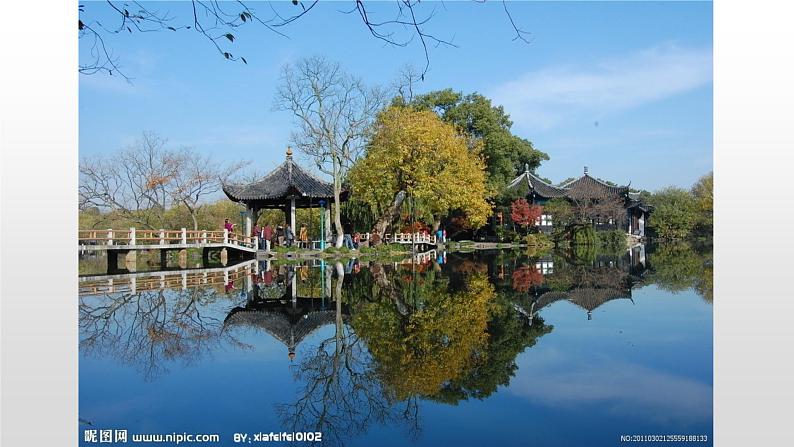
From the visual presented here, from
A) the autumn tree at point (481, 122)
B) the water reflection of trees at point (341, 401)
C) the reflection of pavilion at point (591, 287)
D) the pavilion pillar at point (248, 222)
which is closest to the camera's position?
the water reflection of trees at point (341, 401)

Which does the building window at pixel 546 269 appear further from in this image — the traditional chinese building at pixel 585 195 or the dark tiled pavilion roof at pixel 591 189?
the dark tiled pavilion roof at pixel 591 189

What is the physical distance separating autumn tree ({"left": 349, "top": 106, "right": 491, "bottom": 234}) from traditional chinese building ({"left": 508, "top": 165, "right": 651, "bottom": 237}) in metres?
8.22

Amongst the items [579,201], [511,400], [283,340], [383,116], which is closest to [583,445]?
[511,400]

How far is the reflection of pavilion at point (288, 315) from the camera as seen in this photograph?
5.84 m

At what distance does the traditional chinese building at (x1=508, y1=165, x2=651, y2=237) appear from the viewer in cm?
2969

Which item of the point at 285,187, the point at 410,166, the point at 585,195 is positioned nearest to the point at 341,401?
the point at 285,187

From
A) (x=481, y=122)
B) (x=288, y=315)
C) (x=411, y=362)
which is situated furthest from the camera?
(x=481, y=122)

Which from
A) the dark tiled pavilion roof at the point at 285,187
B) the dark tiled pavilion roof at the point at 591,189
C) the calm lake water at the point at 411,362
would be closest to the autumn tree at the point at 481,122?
the dark tiled pavilion roof at the point at 591,189

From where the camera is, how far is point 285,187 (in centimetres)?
1859

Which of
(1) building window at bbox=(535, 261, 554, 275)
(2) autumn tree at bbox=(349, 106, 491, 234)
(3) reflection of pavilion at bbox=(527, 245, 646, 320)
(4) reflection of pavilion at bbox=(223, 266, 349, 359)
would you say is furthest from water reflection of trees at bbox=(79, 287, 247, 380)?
(2) autumn tree at bbox=(349, 106, 491, 234)

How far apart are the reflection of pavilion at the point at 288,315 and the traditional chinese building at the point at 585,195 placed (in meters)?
21.7

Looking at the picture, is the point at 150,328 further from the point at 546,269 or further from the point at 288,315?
the point at 546,269

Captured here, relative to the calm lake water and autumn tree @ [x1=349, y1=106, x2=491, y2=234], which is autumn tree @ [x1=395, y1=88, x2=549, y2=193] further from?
the calm lake water

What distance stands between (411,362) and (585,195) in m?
28.3
